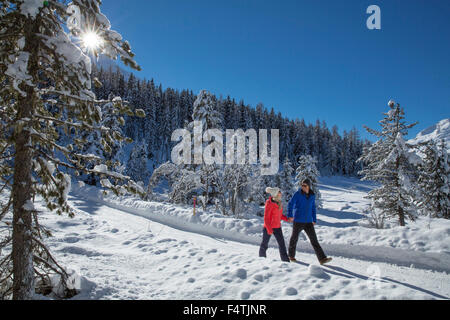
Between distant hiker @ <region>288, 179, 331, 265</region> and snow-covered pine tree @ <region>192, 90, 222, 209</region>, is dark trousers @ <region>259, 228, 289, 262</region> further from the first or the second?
snow-covered pine tree @ <region>192, 90, 222, 209</region>

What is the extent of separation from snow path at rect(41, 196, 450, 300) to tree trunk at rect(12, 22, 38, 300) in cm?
100

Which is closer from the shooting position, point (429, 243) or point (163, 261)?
point (163, 261)

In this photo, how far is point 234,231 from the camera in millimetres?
9875

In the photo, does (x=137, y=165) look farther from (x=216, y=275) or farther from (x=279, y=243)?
(x=216, y=275)

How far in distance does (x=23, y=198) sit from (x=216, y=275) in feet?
11.9

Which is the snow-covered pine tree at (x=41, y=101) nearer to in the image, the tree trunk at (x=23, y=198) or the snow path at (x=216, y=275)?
the tree trunk at (x=23, y=198)

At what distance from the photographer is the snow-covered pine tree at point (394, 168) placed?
13.4 meters

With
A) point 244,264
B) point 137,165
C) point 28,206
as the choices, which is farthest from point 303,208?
point 137,165

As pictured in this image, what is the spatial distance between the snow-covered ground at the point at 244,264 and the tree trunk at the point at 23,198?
3.28ft

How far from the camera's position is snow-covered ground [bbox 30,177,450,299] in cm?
410

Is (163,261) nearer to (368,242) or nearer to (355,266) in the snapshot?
(355,266)

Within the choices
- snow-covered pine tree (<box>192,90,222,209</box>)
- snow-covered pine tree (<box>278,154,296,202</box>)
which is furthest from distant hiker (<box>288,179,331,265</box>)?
snow-covered pine tree (<box>278,154,296,202</box>)

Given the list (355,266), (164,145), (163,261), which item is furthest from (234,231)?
(164,145)
